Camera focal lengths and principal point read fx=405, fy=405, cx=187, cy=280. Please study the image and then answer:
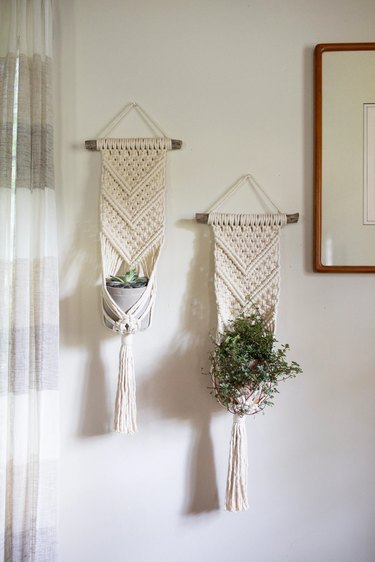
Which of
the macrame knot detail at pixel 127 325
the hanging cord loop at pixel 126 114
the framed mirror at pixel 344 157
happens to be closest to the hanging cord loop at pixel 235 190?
the framed mirror at pixel 344 157

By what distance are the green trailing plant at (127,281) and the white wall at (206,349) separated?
11 cm

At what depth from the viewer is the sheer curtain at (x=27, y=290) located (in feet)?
3.68

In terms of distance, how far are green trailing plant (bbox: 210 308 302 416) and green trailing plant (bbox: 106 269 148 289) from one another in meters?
0.28

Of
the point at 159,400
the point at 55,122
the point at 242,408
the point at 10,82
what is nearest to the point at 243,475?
the point at 242,408

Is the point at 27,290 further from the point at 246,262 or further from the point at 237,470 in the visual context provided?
the point at 237,470

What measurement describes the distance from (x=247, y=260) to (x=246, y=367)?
0.32 metres

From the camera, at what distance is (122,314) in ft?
3.65

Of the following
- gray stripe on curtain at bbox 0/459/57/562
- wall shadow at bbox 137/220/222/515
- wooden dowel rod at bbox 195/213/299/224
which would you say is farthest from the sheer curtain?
wooden dowel rod at bbox 195/213/299/224

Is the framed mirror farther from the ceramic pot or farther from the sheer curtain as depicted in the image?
the sheer curtain

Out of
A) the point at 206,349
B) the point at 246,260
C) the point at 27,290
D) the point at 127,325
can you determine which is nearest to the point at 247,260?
the point at 246,260

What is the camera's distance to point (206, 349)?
1.23 meters

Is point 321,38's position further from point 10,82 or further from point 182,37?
point 10,82

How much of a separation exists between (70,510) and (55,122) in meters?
1.18

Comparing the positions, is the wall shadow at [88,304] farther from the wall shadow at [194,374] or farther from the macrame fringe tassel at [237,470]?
the macrame fringe tassel at [237,470]
